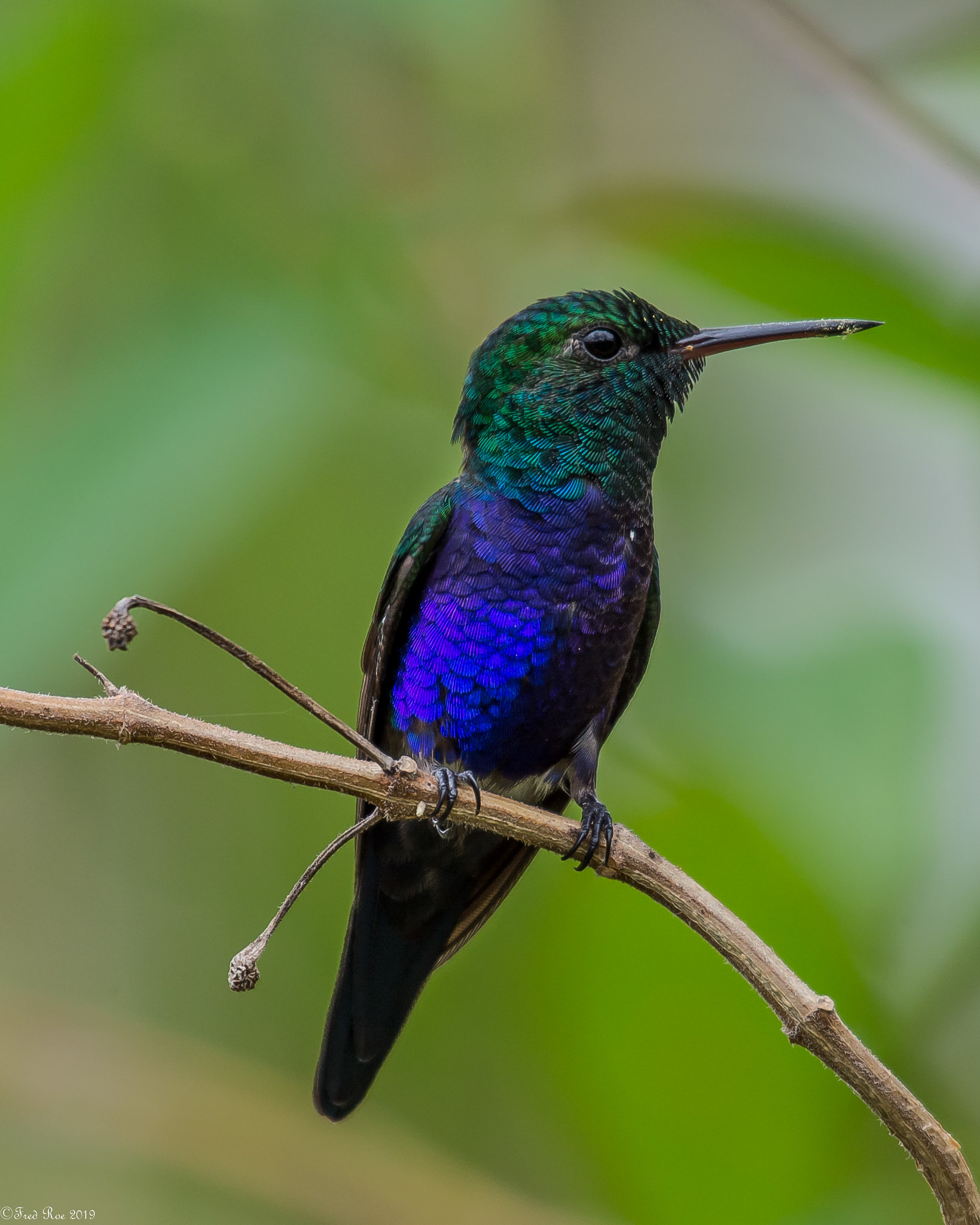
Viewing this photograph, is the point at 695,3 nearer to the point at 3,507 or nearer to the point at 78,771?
the point at 3,507

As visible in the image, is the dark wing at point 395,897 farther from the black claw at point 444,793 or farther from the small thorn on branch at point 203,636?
the small thorn on branch at point 203,636

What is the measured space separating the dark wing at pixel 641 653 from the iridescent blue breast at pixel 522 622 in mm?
149

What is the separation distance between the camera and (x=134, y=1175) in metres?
3.27

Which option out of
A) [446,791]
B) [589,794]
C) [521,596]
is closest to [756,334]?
[521,596]

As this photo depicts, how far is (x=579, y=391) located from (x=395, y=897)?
131cm

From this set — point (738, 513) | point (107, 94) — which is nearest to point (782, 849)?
point (738, 513)

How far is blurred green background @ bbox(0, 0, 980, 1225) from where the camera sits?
230 cm

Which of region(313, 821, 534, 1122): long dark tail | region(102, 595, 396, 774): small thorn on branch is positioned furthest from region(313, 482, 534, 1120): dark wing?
region(102, 595, 396, 774): small thorn on branch

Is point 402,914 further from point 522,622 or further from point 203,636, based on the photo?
point 203,636

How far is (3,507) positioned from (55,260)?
1.97 feet

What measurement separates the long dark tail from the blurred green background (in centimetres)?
16

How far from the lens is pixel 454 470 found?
2.96 m

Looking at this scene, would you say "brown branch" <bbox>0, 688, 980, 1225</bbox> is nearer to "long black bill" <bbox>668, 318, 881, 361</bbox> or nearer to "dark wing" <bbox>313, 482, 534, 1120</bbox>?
"dark wing" <bbox>313, 482, 534, 1120</bbox>
